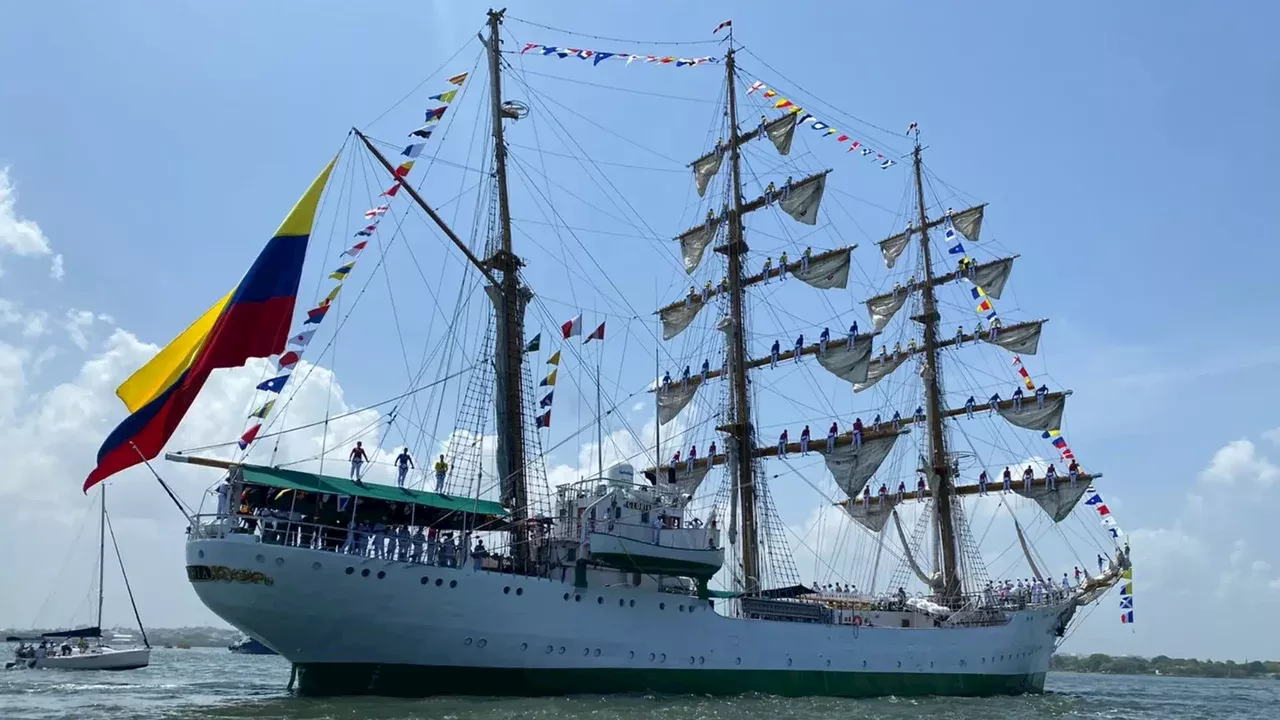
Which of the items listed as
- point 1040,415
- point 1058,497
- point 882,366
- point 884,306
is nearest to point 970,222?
point 884,306

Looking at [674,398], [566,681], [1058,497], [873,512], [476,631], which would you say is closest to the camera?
[476,631]

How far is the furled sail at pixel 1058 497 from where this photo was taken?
4388 centimetres

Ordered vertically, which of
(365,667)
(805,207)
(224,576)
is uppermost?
(805,207)

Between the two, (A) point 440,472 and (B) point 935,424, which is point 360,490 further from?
(B) point 935,424

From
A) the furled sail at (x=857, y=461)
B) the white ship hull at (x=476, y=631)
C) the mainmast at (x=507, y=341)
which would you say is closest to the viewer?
the white ship hull at (x=476, y=631)

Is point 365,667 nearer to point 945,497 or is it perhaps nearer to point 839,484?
point 839,484

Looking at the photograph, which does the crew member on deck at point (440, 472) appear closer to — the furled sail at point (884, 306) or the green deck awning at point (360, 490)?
the green deck awning at point (360, 490)

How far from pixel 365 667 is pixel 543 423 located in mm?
9371

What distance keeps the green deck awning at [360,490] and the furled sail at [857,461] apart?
20015mm

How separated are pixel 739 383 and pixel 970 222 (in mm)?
19483

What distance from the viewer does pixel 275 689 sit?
28688 millimetres

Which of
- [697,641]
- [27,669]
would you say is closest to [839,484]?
[697,641]

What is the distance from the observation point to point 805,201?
42.8m

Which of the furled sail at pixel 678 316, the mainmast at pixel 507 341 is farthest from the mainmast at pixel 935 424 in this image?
the mainmast at pixel 507 341
